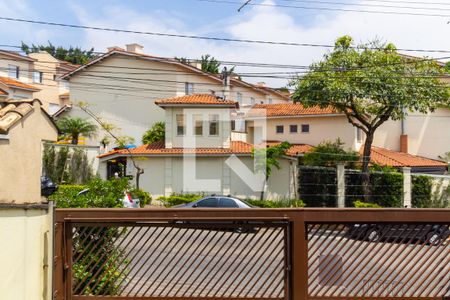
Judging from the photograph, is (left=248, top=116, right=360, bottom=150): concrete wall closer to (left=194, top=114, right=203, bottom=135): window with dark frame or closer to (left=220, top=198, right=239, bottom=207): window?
(left=194, top=114, right=203, bottom=135): window with dark frame

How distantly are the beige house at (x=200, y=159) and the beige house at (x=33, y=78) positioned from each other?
13850 mm

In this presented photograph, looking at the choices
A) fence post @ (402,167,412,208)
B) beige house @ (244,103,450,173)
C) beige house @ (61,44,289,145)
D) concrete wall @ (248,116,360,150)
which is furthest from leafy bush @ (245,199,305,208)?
beige house @ (61,44,289,145)

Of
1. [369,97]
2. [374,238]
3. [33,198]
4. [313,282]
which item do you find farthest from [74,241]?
[369,97]

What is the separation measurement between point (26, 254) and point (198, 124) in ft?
76.1

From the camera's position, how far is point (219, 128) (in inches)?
1051

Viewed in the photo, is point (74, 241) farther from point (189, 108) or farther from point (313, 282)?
point (189, 108)

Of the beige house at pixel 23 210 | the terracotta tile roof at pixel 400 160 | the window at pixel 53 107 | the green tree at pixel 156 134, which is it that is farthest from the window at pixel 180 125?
the beige house at pixel 23 210

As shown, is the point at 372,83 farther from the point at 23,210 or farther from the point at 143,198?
the point at 23,210

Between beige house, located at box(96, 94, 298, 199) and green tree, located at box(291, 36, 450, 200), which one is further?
beige house, located at box(96, 94, 298, 199)

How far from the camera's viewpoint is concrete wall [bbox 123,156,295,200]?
82.1ft

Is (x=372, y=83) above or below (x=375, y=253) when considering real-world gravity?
above

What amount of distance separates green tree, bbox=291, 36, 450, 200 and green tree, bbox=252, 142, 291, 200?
9.29 ft

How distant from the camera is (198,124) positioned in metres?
26.9

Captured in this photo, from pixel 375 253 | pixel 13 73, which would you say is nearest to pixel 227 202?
pixel 375 253
